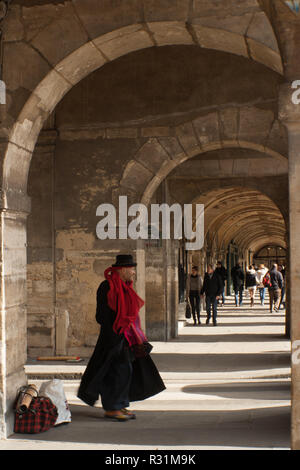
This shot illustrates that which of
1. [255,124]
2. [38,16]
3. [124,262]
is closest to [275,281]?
[255,124]

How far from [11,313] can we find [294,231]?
243 centimetres

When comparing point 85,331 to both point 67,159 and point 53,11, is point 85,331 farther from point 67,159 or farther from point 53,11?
point 53,11

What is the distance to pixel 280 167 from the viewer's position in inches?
514

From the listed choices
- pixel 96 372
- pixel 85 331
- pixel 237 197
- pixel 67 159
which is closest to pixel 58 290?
pixel 85 331

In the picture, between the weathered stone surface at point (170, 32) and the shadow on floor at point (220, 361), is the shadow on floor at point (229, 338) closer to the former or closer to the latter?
the shadow on floor at point (220, 361)

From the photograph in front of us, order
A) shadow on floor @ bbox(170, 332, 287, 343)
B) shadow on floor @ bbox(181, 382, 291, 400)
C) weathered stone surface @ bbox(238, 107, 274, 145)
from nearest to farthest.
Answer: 1. shadow on floor @ bbox(181, 382, 291, 400)
2. weathered stone surface @ bbox(238, 107, 274, 145)
3. shadow on floor @ bbox(170, 332, 287, 343)

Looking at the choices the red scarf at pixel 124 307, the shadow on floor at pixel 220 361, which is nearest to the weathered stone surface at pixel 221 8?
the red scarf at pixel 124 307

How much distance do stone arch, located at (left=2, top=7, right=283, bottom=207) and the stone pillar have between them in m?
0.26

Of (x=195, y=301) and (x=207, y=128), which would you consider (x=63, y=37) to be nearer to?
(x=207, y=128)

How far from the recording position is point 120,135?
9211mm

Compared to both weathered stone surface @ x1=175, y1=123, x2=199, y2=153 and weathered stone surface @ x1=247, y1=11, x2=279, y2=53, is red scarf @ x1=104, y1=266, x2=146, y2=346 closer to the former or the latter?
weathered stone surface @ x1=247, y1=11, x2=279, y2=53

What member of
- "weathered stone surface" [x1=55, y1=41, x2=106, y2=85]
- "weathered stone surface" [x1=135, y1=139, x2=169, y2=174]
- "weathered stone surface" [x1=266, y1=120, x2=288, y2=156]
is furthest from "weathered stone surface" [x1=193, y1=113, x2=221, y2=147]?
"weathered stone surface" [x1=55, y1=41, x2=106, y2=85]

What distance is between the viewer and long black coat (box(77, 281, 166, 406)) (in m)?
5.54

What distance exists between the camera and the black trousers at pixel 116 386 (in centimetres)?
553
